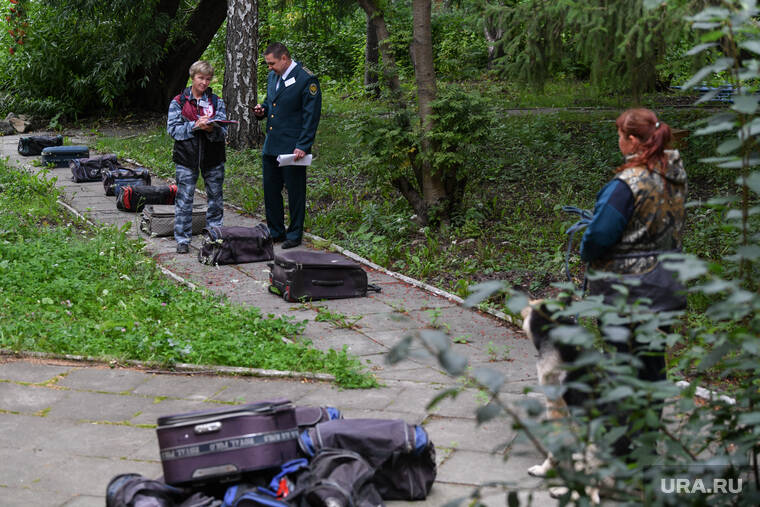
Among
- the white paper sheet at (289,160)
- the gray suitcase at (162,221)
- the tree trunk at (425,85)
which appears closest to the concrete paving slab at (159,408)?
the white paper sheet at (289,160)

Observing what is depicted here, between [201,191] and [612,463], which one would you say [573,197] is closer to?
[201,191]

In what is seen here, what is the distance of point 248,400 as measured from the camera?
545 centimetres

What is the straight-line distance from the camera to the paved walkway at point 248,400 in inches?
171

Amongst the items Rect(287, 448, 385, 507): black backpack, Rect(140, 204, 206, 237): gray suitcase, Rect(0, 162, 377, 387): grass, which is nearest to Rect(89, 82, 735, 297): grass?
Rect(140, 204, 206, 237): gray suitcase

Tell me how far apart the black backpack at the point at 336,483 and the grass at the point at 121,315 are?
1726 mm

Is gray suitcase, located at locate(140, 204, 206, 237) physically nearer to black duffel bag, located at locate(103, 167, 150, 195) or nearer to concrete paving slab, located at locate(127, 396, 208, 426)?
black duffel bag, located at locate(103, 167, 150, 195)

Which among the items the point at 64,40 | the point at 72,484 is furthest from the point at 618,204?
the point at 64,40

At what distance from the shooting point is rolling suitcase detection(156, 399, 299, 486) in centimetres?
385

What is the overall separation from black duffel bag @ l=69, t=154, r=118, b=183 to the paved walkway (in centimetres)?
640

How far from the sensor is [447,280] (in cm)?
867

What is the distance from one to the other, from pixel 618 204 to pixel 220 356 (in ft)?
10.5

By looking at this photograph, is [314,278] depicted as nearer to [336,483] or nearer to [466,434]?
[466,434]

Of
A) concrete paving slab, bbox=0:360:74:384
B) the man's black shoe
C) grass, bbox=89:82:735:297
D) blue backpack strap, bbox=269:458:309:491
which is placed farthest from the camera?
the man's black shoe

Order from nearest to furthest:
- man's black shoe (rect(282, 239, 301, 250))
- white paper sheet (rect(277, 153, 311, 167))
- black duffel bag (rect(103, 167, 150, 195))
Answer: white paper sheet (rect(277, 153, 311, 167))
man's black shoe (rect(282, 239, 301, 250))
black duffel bag (rect(103, 167, 150, 195))
